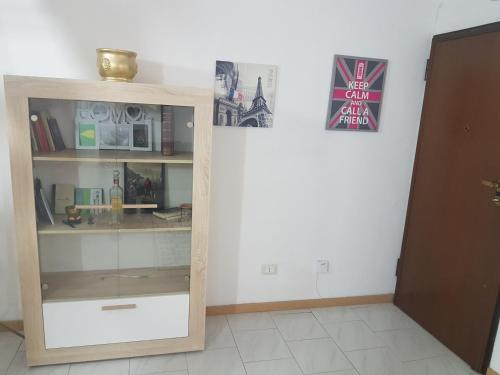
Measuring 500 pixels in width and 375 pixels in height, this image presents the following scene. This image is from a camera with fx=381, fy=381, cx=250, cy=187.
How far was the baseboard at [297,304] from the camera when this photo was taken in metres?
2.62

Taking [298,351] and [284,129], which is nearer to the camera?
[298,351]

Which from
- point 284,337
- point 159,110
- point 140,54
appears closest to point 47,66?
point 140,54

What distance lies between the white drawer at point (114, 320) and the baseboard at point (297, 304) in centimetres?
49

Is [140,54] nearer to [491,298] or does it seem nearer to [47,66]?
[47,66]

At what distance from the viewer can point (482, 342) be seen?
2.17m

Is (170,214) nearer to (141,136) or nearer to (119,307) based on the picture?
(141,136)

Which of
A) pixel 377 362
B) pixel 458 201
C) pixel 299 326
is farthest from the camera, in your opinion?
pixel 299 326

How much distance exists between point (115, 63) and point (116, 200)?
703 millimetres

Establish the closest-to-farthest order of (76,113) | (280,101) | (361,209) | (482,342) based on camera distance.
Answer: (76,113)
(482,342)
(280,101)
(361,209)

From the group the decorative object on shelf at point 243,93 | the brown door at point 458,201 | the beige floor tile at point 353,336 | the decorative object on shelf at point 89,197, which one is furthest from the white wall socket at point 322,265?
the decorative object on shelf at point 89,197

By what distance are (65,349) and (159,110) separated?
136 centimetres

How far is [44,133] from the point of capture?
1.86 metres

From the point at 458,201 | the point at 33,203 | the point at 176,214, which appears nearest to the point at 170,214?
the point at 176,214

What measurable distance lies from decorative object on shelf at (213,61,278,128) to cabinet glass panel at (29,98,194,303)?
42cm
